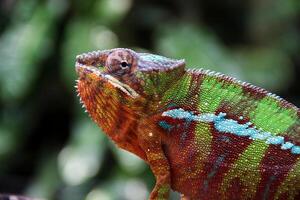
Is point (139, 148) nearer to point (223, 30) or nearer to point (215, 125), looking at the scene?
point (215, 125)

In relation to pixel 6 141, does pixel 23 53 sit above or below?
above

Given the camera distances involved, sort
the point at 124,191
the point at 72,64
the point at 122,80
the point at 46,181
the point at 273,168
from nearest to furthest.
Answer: the point at 273,168 < the point at 122,80 < the point at 124,191 < the point at 72,64 < the point at 46,181

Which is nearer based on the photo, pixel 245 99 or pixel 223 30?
pixel 245 99

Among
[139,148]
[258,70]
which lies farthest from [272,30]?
[139,148]

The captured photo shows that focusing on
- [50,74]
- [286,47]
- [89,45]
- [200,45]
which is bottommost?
[50,74]

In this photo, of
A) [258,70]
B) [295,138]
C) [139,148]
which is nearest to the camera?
[295,138]

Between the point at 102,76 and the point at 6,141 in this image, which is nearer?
the point at 102,76

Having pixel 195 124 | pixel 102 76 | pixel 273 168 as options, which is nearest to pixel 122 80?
pixel 102 76

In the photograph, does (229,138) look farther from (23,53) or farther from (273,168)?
(23,53)
